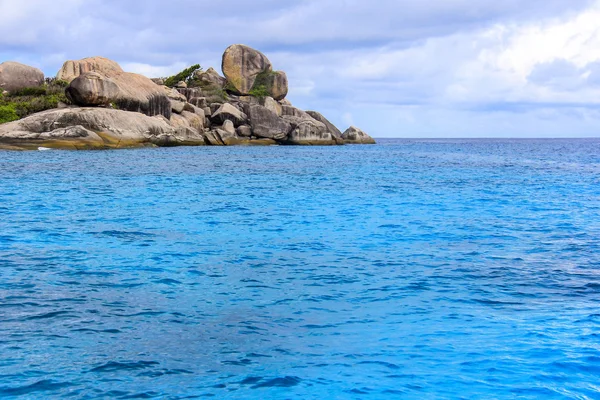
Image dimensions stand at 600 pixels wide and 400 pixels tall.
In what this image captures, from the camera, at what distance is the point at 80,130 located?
39250mm

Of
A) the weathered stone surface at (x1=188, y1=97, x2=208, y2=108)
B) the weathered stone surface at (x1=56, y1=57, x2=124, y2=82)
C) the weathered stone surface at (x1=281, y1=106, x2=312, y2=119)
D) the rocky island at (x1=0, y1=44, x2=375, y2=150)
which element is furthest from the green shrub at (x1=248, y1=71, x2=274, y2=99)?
the weathered stone surface at (x1=56, y1=57, x2=124, y2=82)

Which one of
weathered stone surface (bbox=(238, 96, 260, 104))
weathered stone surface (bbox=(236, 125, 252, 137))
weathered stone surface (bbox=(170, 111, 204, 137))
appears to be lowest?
weathered stone surface (bbox=(236, 125, 252, 137))

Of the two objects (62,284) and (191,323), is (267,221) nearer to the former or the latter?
(62,284)

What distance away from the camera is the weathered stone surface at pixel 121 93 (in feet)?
141

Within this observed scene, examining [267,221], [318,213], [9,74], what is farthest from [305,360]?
[9,74]

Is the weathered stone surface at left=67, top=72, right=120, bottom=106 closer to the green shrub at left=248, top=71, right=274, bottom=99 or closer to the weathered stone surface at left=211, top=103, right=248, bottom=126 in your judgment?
the weathered stone surface at left=211, top=103, right=248, bottom=126

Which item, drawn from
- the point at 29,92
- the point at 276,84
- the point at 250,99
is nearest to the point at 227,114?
the point at 250,99

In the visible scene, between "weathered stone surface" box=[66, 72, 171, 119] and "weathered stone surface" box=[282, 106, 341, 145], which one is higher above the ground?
"weathered stone surface" box=[66, 72, 171, 119]

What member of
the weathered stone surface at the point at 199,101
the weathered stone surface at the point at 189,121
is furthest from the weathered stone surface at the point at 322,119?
the weathered stone surface at the point at 189,121

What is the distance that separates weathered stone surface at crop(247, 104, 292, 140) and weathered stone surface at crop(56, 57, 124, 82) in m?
13.4

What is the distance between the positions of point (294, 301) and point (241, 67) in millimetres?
68525

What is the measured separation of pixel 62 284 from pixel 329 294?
359 centimetres

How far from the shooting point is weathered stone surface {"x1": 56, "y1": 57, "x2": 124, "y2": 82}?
5403 centimetres

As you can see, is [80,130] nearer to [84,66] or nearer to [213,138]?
[213,138]
